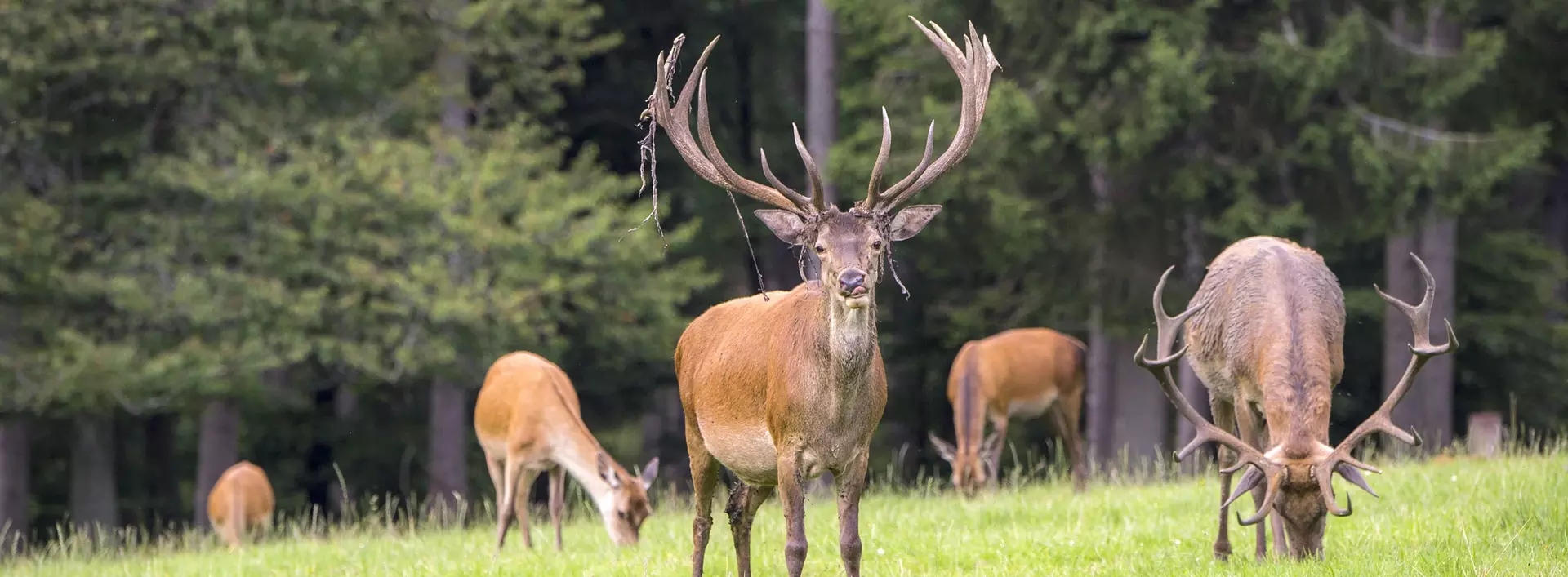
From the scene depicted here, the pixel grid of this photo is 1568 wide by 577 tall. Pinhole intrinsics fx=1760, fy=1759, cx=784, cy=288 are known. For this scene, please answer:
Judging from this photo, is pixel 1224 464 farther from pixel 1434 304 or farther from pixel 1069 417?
pixel 1434 304

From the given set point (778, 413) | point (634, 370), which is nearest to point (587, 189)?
point (634, 370)

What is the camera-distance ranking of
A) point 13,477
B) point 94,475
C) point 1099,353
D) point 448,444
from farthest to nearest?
point 94,475, point 448,444, point 1099,353, point 13,477

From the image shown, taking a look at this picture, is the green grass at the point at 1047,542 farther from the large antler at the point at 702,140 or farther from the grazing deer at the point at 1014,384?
the grazing deer at the point at 1014,384

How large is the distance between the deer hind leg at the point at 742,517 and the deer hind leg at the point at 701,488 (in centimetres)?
10

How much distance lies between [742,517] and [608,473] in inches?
162

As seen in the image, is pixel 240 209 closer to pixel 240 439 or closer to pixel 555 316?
pixel 555 316

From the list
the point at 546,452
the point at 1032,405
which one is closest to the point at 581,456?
the point at 546,452

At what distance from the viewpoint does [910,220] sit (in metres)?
7.19

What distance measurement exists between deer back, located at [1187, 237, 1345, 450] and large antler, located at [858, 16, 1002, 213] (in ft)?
5.91

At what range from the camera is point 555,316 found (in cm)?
2072

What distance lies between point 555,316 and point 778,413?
13.8 meters

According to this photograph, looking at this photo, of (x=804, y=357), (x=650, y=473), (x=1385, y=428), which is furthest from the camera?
(x=650, y=473)

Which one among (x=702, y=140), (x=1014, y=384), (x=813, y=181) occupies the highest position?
(x=702, y=140)

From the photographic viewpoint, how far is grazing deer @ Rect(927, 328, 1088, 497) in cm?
1528
